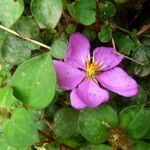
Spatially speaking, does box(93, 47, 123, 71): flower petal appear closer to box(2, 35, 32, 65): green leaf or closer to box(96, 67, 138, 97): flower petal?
box(96, 67, 138, 97): flower petal

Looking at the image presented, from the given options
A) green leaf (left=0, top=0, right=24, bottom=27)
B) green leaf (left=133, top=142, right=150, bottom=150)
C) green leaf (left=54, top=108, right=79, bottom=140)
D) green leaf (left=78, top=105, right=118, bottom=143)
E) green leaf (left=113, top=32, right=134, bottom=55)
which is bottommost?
green leaf (left=133, top=142, right=150, bottom=150)

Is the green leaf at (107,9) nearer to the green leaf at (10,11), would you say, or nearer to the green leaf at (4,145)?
the green leaf at (10,11)

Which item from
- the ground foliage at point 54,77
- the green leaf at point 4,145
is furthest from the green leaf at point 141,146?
the green leaf at point 4,145

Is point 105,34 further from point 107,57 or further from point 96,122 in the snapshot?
point 96,122

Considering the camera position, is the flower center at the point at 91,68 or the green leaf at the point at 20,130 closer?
the green leaf at the point at 20,130

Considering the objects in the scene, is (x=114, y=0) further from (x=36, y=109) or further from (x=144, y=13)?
(x=36, y=109)

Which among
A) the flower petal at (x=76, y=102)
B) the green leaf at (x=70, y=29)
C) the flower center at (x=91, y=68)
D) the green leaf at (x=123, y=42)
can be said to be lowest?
the flower center at (x=91, y=68)

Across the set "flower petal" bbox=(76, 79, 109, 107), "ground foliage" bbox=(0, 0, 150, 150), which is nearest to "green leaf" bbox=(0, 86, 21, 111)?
"ground foliage" bbox=(0, 0, 150, 150)
